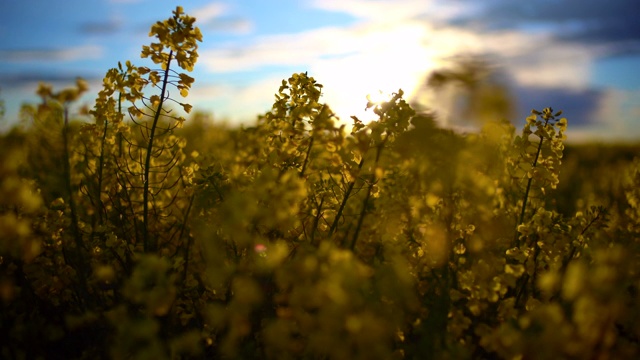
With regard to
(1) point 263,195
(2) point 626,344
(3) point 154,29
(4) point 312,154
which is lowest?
(2) point 626,344

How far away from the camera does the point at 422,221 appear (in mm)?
4047

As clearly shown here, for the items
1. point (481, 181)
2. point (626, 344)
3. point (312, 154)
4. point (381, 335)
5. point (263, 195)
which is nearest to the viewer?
point (381, 335)

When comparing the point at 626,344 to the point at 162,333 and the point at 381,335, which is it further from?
the point at 162,333

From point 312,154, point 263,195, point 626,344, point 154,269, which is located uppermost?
point 312,154

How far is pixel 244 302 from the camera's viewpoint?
1.82m

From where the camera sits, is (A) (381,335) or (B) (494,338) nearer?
(A) (381,335)

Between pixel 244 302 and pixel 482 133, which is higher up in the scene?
pixel 482 133

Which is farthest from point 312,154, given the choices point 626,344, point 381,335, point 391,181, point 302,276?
point 626,344

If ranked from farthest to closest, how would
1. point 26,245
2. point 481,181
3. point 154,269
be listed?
point 481,181 → point 26,245 → point 154,269

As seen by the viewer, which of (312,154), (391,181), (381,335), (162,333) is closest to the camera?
(381,335)

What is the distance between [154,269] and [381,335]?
84 cm

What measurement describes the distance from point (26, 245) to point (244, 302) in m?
1.33

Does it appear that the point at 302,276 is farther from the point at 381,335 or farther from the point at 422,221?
the point at 422,221

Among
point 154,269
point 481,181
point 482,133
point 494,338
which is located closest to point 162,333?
point 154,269
